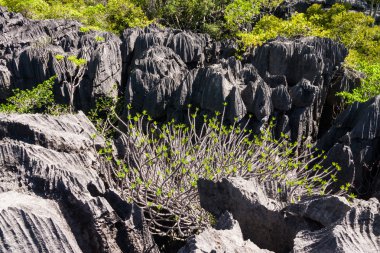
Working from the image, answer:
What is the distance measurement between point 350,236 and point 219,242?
37.5 inches

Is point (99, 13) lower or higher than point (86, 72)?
higher

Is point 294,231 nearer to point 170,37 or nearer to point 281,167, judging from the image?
point 281,167

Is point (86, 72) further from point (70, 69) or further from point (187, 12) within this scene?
point (187, 12)

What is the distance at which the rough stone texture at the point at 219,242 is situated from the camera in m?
2.53

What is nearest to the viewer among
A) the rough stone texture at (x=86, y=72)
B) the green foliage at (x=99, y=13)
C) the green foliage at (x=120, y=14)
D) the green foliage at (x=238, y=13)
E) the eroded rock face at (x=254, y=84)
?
the eroded rock face at (x=254, y=84)

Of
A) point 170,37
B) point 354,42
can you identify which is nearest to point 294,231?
point 170,37

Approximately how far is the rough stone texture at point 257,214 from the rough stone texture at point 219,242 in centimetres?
61

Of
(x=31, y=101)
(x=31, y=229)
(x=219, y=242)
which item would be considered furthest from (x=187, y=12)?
(x=31, y=229)

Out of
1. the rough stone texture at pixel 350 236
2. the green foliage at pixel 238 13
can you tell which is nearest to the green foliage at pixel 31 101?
the rough stone texture at pixel 350 236

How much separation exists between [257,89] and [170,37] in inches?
204

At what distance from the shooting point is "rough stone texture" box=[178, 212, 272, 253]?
253cm

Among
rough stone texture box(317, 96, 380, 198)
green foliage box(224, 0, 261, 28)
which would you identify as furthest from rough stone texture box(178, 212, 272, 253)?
green foliage box(224, 0, 261, 28)

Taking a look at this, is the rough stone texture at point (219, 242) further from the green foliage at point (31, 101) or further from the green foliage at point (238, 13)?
the green foliage at point (238, 13)

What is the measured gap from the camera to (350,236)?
266 centimetres
